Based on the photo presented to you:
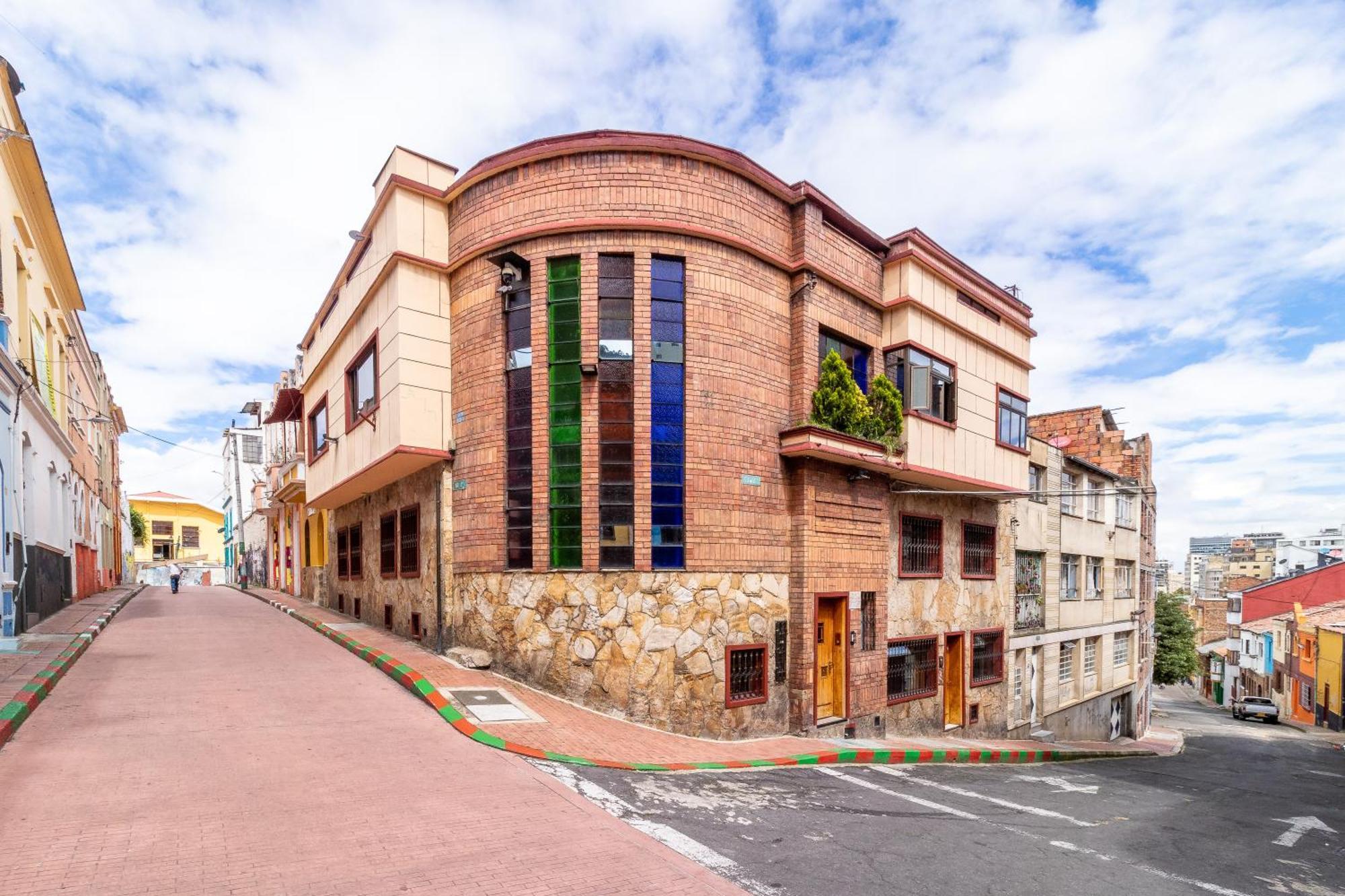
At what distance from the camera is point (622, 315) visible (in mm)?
10766

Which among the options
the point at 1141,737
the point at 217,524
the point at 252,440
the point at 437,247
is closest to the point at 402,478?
the point at 437,247

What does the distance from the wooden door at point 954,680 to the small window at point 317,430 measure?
15.1 meters

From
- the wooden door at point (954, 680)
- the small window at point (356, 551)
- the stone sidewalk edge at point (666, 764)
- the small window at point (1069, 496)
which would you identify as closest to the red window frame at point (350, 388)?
the small window at point (356, 551)

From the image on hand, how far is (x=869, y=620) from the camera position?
13281mm

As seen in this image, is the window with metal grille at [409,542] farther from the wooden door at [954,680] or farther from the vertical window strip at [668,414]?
the wooden door at [954,680]

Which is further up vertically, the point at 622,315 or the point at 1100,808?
the point at 622,315

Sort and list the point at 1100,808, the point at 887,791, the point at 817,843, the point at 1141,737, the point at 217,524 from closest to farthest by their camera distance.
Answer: the point at 817,843
the point at 887,791
the point at 1100,808
the point at 1141,737
the point at 217,524

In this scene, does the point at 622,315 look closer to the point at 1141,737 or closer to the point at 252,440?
the point at 1141,737

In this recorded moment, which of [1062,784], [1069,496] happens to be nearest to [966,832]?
[1062,784]

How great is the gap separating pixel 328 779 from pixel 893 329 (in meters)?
11.9

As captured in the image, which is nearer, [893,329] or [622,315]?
[622,315]

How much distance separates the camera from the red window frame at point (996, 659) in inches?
645

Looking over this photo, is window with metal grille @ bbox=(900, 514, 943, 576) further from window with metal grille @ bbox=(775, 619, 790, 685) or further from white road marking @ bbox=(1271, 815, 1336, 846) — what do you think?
white road marking @ bbox=(1271, 815, 1336, 846)

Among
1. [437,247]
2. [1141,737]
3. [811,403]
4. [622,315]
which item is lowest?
[1141,737]
